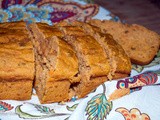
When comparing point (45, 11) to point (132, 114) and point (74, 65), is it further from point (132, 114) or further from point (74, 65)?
point (132, 114)

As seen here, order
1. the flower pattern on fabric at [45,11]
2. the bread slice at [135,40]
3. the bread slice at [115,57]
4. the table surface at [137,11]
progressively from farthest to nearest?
the table surface at [137,11], the flower pattern on fabric at [45,11], the bread slice at [135,40], the bread slice at [115,57]

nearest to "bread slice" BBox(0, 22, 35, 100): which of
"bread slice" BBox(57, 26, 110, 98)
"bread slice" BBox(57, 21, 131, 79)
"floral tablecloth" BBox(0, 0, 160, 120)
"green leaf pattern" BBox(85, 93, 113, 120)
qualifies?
"floral tablecloth" BBox(0, 0, 160, 120)

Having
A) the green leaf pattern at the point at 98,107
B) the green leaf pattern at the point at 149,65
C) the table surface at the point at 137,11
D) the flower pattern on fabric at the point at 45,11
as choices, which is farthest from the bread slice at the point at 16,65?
the table surface at the point at 137,11

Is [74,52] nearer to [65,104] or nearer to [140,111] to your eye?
[65,104]

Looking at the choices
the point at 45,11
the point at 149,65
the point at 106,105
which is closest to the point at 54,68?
the point at 106,105

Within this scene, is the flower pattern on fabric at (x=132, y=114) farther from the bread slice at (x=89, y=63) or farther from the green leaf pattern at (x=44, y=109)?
the green leaf pattern at (x=44, y=109)

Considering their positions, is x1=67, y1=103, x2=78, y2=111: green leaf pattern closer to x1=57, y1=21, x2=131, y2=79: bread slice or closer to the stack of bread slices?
the stack of bread slices
